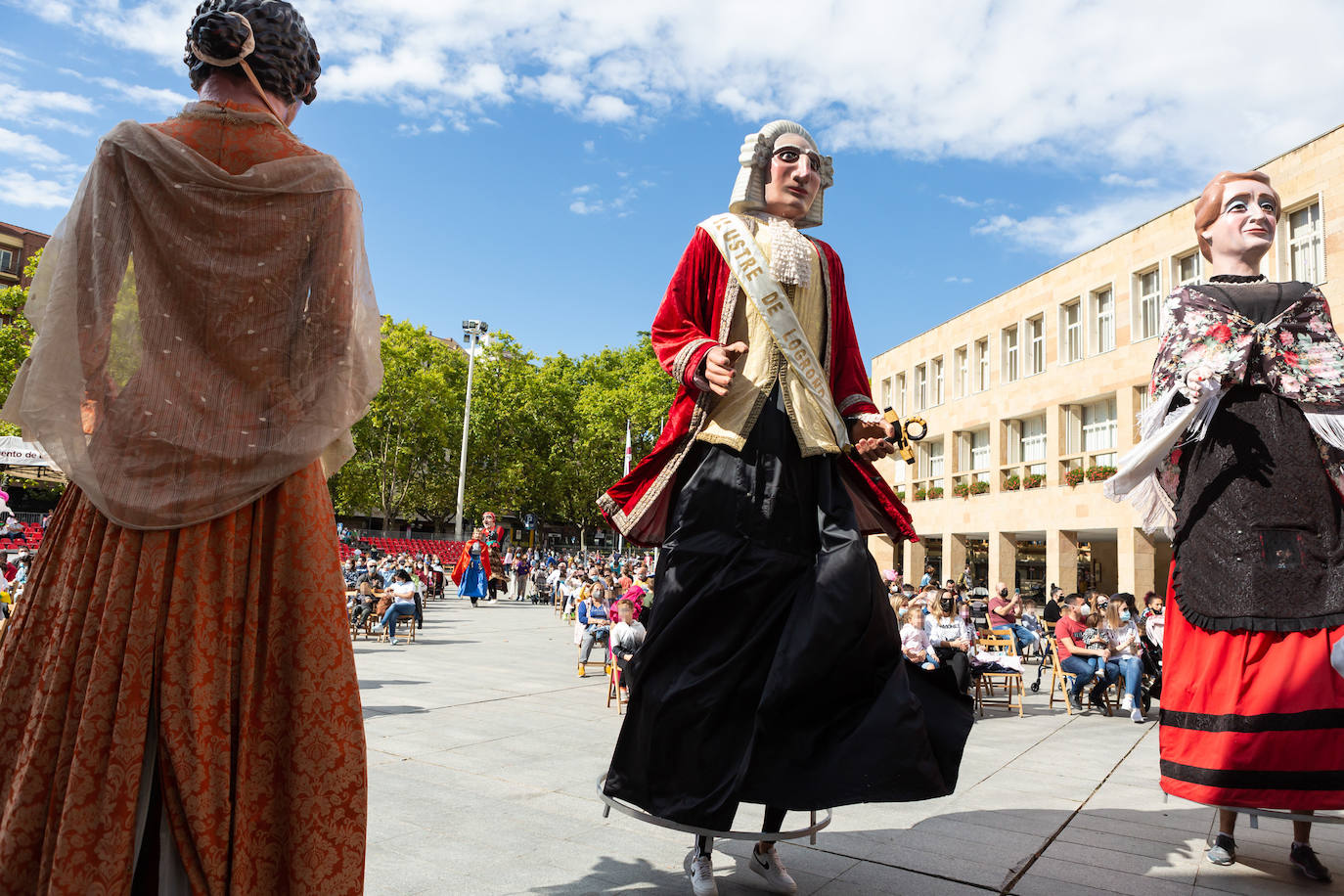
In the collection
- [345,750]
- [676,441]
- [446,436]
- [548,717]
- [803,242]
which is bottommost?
[548,717]

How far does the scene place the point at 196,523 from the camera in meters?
1.99

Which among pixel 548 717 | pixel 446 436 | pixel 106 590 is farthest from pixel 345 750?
pixel 446 436

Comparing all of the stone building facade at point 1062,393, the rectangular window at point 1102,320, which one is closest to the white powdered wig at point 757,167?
the stone building facade at point 1062,393

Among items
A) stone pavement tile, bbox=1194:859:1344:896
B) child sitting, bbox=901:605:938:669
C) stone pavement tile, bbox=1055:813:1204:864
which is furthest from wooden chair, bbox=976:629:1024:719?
stone pavement tile, bbox=1194:859:1344:896

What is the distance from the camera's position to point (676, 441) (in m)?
3.23

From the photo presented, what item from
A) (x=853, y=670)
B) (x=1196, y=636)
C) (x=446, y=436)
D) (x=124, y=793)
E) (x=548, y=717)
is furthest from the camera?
(x=446, y=436)

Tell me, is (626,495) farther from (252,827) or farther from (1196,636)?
(1196,636)

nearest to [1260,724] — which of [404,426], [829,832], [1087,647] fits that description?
[829,832]

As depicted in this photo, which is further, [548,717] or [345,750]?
[548,717]

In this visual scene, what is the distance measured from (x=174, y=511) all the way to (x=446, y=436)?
179 feet

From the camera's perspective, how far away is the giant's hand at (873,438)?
3.16 m

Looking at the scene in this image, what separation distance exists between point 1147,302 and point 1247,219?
24.8 meters

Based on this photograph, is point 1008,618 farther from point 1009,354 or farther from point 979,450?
point 979,450

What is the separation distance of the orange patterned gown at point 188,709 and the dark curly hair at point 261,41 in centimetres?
111
